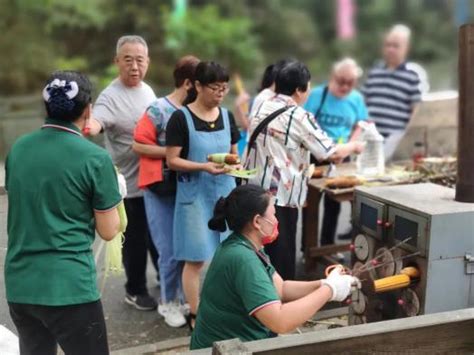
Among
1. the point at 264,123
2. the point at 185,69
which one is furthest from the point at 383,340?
the point at 185,69

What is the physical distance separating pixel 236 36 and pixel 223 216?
47.0ft

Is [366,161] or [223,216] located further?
[366,161]

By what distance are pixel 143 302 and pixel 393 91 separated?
9.59ft

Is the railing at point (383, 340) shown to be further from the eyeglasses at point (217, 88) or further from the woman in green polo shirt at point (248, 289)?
the eyeglasses at point (217, 88)

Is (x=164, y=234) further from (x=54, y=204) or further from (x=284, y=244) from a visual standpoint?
(x=54, y=204)

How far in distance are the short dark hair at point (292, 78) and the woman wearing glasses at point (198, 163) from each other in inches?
12.7

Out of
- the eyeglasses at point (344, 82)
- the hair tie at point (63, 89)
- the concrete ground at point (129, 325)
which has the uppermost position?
the eyeglasses at point (344, 82)

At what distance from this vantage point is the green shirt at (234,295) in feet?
6.82

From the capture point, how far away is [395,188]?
316cm

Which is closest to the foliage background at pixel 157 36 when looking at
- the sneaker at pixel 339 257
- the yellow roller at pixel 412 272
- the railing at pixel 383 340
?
the sneaker at pixel 339 257

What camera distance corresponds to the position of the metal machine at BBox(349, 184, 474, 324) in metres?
2.67

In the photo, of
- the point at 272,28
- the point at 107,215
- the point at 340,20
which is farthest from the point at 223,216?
the point at 340,20

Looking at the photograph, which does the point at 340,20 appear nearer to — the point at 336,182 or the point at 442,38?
the point at 442,38

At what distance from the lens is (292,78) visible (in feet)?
Answer: 10.6
